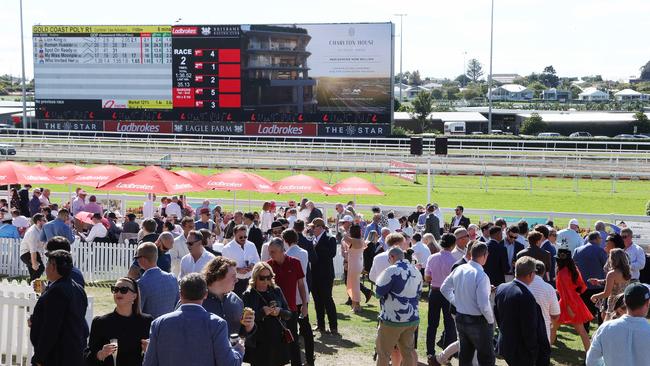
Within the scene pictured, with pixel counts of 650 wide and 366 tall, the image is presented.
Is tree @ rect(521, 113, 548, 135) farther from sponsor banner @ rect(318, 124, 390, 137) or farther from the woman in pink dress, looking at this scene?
the woman in pink dress

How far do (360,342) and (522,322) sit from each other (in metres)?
3.58

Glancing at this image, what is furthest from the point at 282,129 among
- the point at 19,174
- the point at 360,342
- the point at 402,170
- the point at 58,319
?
the point at 58,319

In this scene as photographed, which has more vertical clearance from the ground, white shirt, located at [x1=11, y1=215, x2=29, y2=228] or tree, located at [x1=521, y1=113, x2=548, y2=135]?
tree, located at [x1=521, y1=113, x2=548, y2=135]

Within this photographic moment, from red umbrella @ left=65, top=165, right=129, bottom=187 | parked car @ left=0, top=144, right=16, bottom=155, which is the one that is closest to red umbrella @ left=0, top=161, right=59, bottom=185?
red umbrella @ left=65, top=165, right=129, bottom=187

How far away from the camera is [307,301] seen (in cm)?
839

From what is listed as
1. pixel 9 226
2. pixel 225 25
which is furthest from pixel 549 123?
pixel 9 226

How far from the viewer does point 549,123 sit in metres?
76.6

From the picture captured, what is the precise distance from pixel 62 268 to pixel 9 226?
33.8ft

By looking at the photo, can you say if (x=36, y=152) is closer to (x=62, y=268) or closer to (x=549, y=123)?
(x=62, y=268)

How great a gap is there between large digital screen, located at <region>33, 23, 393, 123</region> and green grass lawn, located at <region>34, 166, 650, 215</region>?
59.4 feet

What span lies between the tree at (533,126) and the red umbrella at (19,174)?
200ft

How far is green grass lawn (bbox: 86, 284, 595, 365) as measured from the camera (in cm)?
961

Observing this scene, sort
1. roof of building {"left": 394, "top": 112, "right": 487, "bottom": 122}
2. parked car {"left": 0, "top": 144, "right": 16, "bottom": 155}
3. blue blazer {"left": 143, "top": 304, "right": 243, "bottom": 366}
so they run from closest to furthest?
blue blazer {"left": 143, "top": 304, "right": 243, "bottom": 366} < parked car {"left": 0, "top": 144, "right": 16, "bottom": 155} < roof of building {"left": 394, "top": 112, "right": 487, "bottom": 122}

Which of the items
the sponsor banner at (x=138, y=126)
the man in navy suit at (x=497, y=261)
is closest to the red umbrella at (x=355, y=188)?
the man in navy suit at (x=497, y=261)
